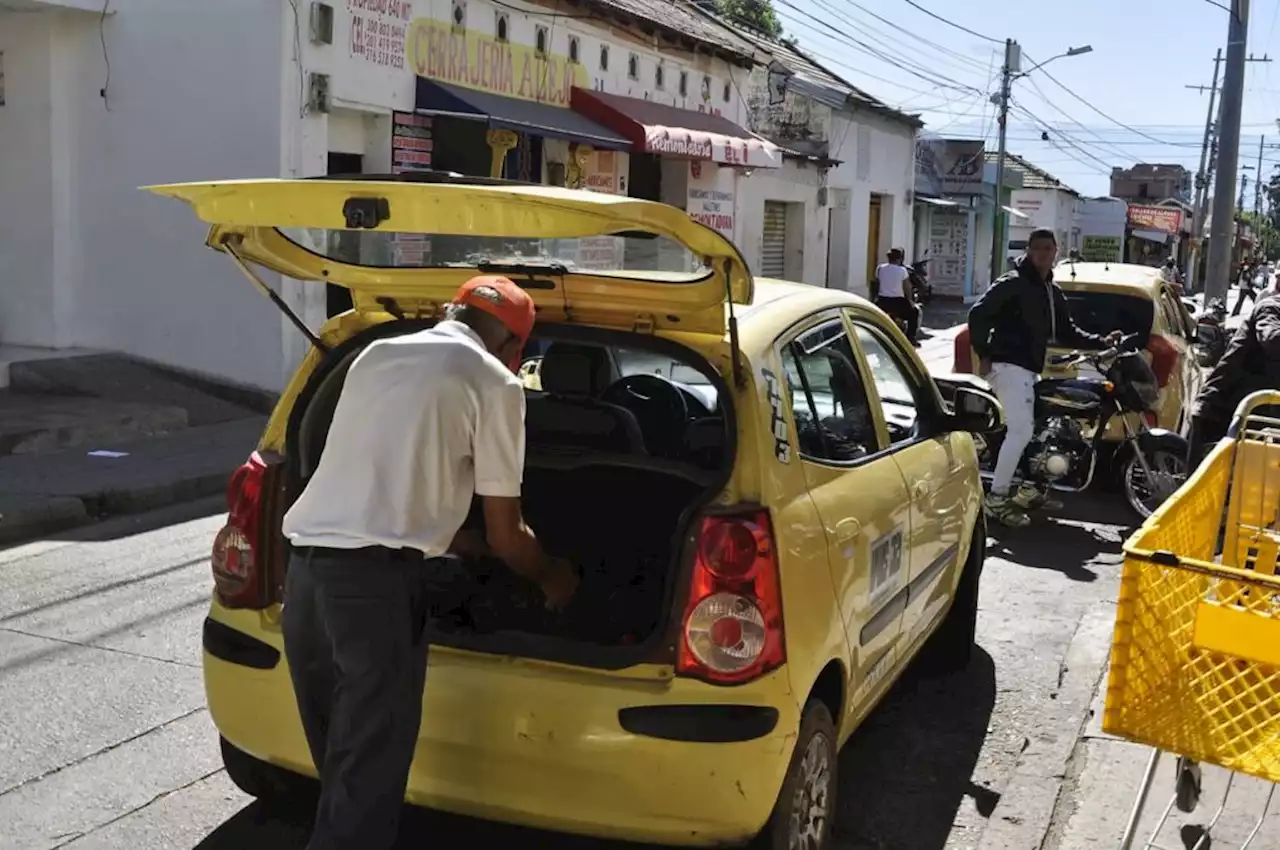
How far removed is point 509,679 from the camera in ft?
11.1

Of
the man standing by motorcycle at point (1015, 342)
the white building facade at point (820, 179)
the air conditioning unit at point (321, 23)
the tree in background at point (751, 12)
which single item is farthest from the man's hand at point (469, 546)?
the tree in background at point (751, 12)

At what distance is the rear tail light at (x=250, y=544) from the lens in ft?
12.0

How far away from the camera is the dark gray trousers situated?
122 inches

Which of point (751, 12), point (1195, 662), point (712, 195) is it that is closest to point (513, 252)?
point (1195, 662)

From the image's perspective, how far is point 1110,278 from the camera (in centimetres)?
1070

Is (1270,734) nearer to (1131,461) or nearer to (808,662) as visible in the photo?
(808,662)

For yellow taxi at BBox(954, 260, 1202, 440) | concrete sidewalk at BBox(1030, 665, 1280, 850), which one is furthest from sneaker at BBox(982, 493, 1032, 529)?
concrete sidewalk at BBox(1030, 665, 1280, 850)

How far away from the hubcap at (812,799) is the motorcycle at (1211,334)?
6488 millimetres

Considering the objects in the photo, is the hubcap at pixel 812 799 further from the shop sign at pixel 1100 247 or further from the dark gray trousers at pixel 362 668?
the shop sign at pixel 1100 247

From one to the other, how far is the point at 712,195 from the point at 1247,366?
14.3m

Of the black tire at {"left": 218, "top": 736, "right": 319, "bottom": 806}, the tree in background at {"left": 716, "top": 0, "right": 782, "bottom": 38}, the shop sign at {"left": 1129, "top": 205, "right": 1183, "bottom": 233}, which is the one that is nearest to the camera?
the black tire at {"left": 218, "top": 736, "right": 319, "bottom": 806}

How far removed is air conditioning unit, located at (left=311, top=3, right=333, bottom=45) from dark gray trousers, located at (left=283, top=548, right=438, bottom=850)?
9815 mm

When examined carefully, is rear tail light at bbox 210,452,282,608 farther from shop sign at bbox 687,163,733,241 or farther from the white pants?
shop sign at bbox 687,163,733,241

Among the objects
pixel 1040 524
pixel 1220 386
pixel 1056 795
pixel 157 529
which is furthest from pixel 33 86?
pixel 1056 795
